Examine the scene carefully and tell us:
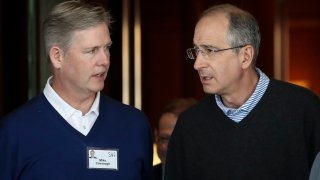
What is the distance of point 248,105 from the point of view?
3.62 meters

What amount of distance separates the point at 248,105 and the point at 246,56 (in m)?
0.22

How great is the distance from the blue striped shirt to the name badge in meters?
0.52

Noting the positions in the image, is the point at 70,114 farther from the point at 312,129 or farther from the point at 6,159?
the point at 312,129

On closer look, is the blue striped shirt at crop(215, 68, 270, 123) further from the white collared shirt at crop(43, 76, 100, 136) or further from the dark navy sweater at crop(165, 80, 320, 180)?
the white collared shirt at crop(43, 76, 100, 136)

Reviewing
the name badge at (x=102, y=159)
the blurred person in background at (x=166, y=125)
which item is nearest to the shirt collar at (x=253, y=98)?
the name badge at (x=102, y=159)

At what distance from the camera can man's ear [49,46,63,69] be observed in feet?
11.5

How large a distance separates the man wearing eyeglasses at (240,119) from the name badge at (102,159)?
338 mm

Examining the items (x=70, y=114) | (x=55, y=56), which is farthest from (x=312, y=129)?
(x=55, y=56)

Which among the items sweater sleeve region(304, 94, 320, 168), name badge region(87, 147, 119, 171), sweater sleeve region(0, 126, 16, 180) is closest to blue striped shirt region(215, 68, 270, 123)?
sweater sleeve region(304, 94, 320, 168)

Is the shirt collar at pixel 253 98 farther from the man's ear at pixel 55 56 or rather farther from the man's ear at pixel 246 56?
the man's ear at pixel 55 56

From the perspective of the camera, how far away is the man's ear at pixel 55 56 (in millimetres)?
3520

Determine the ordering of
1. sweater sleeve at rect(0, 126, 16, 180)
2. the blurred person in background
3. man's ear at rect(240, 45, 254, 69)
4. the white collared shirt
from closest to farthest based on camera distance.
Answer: sweater sleeve at rect(0, 126, 16, 180) < the white collared shirt < man's ear at rect(240, 45, 254, 69) < the blurred person in background

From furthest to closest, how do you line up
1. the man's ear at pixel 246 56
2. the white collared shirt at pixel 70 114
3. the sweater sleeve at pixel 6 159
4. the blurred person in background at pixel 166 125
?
the blurred person in background at pixel 166 125, the man's ear at pixel 246 56, the white collared shirt at pixel 70 114, the sweater sleeve at pixel 6 159

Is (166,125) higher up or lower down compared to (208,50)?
lower down
